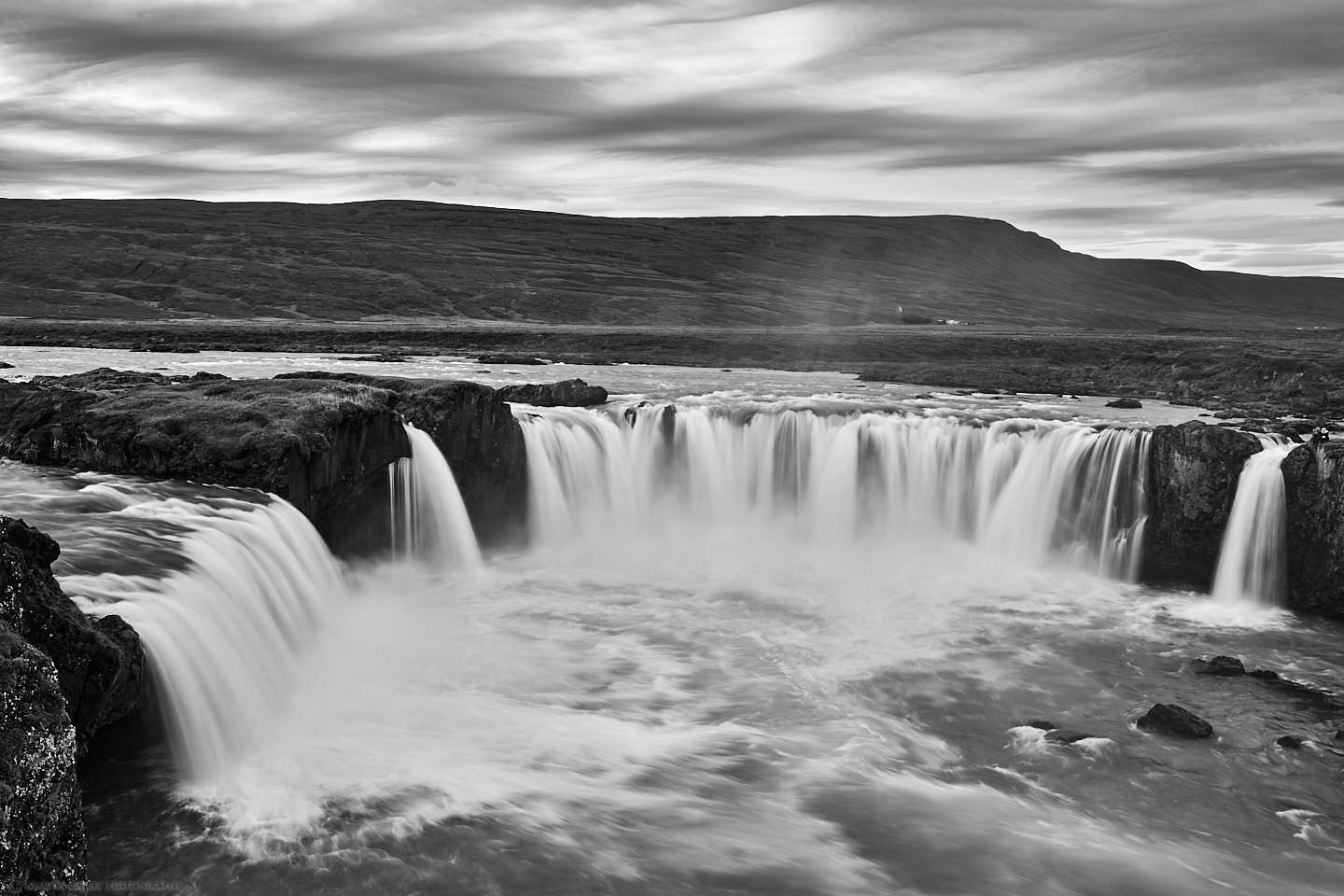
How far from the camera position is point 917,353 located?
214 feet

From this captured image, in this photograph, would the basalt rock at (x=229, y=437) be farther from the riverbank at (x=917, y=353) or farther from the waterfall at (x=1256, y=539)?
the riverbank at (x=917, y=353)

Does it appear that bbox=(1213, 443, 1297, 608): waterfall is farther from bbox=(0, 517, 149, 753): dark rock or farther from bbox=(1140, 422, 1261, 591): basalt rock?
bbox=(0, 517, 149, 753): dark rock

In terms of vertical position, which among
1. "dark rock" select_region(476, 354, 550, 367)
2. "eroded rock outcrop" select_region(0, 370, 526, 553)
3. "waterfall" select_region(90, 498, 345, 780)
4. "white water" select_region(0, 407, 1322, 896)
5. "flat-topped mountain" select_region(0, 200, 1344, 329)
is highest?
"flat-topped mountain" select_region(0, 200, 1344, 329)

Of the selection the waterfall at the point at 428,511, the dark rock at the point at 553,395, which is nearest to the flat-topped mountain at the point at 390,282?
the dark rock at the point at 553,395

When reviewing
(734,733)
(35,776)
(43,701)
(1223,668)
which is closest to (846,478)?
(1223,668)

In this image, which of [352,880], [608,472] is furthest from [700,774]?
[608,472]

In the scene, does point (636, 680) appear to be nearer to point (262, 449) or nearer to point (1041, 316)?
point (262, 449)

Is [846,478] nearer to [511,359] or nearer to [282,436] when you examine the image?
[282,436]

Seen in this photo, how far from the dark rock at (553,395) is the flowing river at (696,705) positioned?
4.34 metres

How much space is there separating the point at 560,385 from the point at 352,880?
2163cm

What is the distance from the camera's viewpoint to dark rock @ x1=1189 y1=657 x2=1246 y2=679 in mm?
16328

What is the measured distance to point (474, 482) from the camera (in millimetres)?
23734

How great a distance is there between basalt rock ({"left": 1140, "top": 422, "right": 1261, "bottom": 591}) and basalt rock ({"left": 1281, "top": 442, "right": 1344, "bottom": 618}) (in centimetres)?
116

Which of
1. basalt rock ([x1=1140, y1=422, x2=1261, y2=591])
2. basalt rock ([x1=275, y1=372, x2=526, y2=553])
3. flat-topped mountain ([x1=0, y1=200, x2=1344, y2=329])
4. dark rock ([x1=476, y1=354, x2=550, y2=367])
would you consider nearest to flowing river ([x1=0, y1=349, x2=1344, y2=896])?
basalt rock ([x1=1140, y1=422, x2=1261, y2=591])
